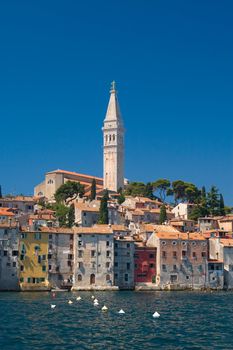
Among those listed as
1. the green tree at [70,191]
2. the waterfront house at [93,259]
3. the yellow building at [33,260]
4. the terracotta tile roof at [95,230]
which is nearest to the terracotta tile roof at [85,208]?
the green tree at [70,191]

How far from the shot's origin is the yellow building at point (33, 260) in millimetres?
71375

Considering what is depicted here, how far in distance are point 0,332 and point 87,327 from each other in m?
5.63

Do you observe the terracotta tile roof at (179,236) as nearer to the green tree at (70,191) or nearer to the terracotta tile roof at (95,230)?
the terracotta tile roof at (95,230)

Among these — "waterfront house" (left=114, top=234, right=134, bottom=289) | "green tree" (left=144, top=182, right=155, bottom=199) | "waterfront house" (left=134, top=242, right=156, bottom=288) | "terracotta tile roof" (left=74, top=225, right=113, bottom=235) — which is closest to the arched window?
"waterfront house" (left=114, top=234, right=134, bottom=289)

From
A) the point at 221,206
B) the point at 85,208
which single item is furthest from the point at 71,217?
the point at 221,206

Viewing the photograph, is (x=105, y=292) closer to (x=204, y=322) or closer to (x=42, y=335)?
(x=204, y=322)

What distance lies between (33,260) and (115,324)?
32.0 meters

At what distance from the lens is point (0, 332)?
123 feet

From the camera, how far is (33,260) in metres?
72.3

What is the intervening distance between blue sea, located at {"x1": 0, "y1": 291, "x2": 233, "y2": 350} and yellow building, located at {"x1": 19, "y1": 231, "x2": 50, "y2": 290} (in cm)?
1043

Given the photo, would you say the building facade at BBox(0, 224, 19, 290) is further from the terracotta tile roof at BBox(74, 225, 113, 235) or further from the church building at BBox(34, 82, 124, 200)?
the church building at BBox(34, 82, 124, 200)

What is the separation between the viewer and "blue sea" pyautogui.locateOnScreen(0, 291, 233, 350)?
112 ft

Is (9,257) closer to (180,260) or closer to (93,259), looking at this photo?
(93,259)

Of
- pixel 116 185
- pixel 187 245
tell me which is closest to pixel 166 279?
pixel 187 245
